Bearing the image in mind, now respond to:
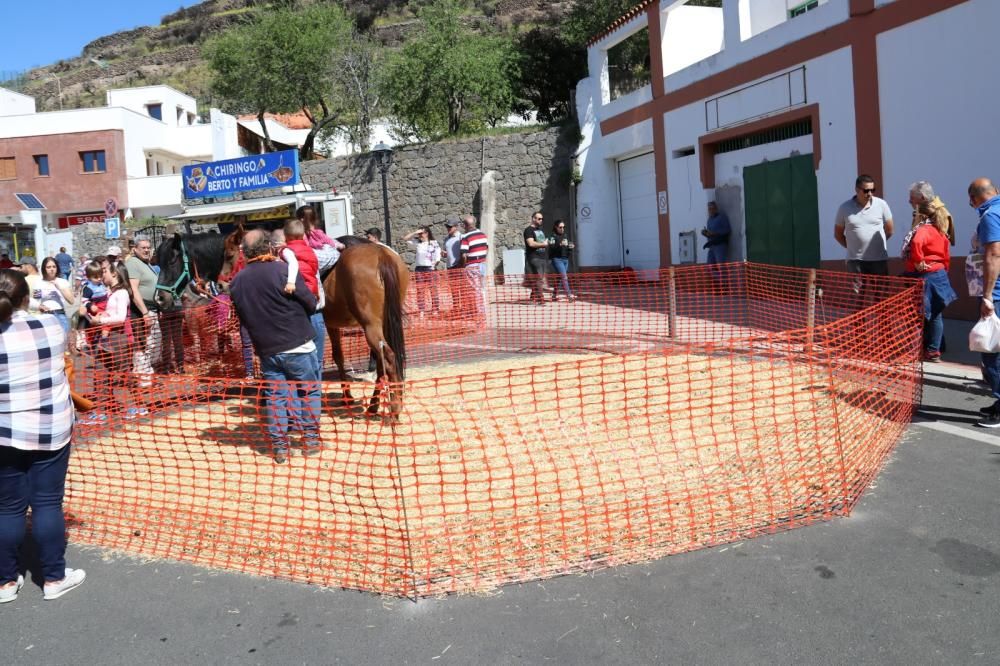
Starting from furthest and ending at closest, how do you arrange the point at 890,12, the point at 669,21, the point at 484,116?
1. the point at 484,116
2. the point at 669,21
3. the point at 890,12

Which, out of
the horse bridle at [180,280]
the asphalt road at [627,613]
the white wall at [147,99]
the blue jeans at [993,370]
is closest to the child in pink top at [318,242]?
the horse bridle at [180,280]

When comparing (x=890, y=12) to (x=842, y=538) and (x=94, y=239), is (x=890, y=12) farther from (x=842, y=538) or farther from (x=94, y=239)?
(x=94, y=239)

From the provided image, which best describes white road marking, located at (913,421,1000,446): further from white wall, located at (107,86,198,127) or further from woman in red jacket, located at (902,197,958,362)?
white wall, located at (107,86,198,127)

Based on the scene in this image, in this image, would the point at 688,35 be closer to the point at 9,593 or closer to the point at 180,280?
the point at 180,280

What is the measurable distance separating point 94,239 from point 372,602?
105 feet

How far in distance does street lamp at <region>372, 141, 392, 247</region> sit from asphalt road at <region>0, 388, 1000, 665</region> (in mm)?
17870

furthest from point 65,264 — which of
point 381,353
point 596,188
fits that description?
point 381,353

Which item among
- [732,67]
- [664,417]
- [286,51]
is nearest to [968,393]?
[664,417]

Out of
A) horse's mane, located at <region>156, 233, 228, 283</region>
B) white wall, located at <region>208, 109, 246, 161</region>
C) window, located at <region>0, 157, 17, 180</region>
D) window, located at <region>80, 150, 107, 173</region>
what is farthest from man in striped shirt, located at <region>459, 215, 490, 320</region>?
window, located at <region>0, 157, 17, 180</region>

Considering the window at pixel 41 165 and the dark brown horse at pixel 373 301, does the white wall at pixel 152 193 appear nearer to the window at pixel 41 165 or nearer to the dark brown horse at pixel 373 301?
the window at pixel 41 165

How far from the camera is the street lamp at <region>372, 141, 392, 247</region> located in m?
21.1

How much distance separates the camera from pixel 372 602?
3.65 m

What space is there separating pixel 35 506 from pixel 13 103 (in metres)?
55.6

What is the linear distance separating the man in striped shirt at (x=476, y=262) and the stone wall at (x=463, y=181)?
9273 mm
